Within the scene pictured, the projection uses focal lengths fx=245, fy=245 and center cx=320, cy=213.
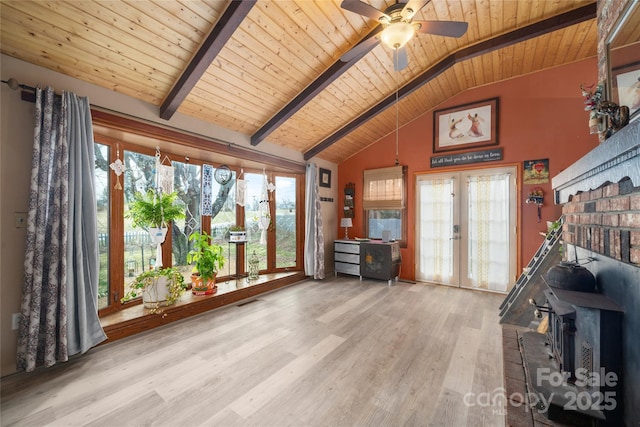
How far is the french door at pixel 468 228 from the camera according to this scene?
4148 mm

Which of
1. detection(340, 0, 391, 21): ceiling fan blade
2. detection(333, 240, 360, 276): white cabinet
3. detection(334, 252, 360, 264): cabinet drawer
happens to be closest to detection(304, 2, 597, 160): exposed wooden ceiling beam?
detection(340, 0, 391, 21): ceiling fan blade

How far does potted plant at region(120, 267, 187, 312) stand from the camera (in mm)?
2934

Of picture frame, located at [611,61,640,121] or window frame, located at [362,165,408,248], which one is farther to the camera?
window frame, located at [362,165,408,248]

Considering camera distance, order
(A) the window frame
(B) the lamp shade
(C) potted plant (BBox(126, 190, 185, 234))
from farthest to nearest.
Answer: (B) the lamp shade < (A) the window frame < (C) potted plant (BBox(126, 190, 185, 234))

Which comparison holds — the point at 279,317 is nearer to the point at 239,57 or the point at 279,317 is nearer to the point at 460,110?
the point at 239,57

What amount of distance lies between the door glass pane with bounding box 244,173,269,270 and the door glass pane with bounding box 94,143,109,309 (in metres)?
1.92

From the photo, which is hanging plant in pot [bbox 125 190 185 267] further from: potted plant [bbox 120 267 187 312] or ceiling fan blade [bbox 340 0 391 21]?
ceiling fan blade [bbox 340 0 391 21]

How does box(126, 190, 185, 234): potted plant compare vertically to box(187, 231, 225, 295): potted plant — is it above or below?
above

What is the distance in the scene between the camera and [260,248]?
15.3 ft

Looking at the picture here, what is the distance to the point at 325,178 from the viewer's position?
562 centimetres

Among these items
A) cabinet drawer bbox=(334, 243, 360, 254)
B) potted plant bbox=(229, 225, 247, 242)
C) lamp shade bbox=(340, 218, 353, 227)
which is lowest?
cabinet drawer bbox=(334, 243, 360, 254)

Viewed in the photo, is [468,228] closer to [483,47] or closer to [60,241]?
[483,47]

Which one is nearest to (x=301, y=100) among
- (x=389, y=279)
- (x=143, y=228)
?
(x=143, y=228)

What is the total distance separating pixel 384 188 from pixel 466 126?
1.85m
